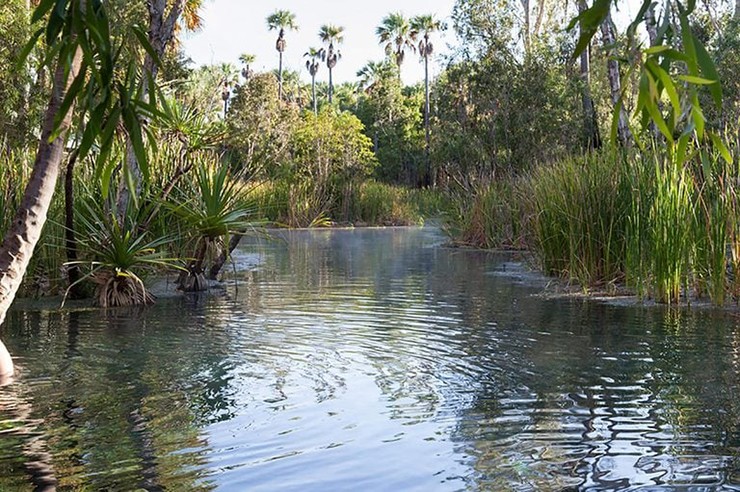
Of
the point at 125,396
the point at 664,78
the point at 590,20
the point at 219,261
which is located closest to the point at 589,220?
the point at 219,261

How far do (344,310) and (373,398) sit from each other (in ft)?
11.7

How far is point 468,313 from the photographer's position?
7.90 meters

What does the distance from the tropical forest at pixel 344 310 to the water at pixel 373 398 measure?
22mm

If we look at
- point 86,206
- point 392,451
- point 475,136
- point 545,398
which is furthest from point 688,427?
point 475,136

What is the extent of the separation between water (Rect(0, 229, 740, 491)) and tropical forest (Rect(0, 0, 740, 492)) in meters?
0.02

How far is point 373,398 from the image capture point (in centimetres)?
450

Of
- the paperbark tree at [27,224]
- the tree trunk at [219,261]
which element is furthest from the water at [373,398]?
the tree trunk at [219,261]

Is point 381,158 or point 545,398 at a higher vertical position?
point 381,158

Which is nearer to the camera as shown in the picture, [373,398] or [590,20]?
[590,20]

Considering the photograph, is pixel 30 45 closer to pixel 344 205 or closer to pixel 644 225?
pixel 644 225

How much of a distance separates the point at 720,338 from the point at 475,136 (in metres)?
17.0

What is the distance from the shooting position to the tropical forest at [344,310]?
3.04 m

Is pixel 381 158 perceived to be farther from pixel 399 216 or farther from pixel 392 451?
pixel 392 451

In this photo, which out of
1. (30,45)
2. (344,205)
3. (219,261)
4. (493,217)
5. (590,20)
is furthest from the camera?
(344,205)
